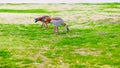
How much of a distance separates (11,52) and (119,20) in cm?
1799

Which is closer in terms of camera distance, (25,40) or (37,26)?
(25,40)

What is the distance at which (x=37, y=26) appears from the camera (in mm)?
30078

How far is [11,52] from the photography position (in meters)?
18.8

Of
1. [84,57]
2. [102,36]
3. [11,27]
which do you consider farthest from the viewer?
[11,27]

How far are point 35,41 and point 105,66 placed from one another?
770 cm

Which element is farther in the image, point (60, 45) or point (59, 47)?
point (60, 45)

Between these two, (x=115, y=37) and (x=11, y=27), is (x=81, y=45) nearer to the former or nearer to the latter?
(x=115, y=37)

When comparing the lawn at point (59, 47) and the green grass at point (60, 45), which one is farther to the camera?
the green grass at point (60, 45)

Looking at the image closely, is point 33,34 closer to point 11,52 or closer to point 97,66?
point 11,52

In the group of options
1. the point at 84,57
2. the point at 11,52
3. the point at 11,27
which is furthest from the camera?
the point at 11,27

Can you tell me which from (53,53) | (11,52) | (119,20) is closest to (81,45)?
(53,53)

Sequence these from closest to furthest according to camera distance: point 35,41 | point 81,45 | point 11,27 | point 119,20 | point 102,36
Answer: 1. point 81,45
2. point 35,41
3. point 102,36
4. point 11,27
5. point 119,20

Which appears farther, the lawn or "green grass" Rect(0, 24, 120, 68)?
"green grass" Rect(0, 24, 120, 68)

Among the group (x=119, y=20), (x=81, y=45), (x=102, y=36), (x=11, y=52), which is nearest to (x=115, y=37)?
(x=102, y=36)
